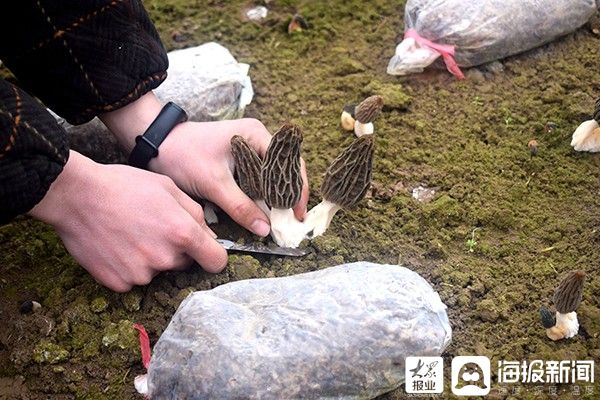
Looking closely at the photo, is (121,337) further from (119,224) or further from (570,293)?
(570,293)

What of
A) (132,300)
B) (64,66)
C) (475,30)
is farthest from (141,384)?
(475,30)

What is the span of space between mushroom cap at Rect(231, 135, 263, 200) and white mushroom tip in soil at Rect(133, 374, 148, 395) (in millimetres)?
556

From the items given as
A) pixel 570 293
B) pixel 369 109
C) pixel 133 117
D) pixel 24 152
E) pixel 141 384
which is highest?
pixel 24 152

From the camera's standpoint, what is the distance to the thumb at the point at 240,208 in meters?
1.92

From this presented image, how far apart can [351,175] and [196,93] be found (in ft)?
2.25

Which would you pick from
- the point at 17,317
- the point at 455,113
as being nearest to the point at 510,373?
the point at 455,113

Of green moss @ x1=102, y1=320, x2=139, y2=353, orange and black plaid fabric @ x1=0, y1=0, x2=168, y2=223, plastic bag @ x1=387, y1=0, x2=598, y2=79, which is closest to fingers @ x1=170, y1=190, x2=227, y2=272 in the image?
green moss @ x1=102, y1=320, x2=139, y2=353

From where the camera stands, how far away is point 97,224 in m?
1.75

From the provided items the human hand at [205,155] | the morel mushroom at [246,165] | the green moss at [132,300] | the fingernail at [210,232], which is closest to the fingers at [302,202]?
the human hand at [205,155]

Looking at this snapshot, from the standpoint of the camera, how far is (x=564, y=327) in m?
1.73

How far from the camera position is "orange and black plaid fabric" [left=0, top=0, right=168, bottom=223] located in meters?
1.59

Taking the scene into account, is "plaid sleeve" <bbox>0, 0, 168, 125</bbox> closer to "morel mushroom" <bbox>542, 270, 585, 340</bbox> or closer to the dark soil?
the dark soil

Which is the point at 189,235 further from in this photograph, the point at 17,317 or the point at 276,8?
the point at 276,8

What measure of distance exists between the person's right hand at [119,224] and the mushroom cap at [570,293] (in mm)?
813
